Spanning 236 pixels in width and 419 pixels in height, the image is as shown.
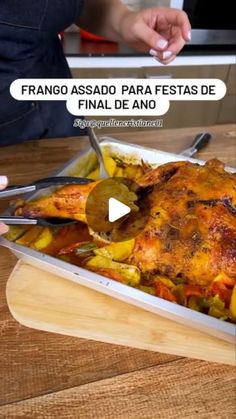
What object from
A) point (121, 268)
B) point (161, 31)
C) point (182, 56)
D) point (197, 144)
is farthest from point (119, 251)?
point (182, 56)

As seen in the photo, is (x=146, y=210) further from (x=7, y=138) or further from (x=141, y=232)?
(x=7, y=138)

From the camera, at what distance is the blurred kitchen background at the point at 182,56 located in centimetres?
200

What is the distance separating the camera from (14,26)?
1081 millimetres

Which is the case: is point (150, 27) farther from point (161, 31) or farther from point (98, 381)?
point (98, 381)

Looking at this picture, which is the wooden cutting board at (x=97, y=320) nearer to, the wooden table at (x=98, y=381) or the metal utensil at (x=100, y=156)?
the wooden table at (x=98, y=381)

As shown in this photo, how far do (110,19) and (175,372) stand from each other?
102cm

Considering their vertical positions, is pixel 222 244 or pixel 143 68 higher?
pixel 222 244

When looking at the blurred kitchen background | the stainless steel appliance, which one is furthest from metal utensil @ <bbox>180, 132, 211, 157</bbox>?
the stainless steel appliance

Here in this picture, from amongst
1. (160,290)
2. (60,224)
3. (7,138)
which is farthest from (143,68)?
(160,290)

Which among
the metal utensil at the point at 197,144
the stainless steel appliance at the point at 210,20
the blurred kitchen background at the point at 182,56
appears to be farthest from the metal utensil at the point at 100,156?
the stainless steel appliance at the point at 210,20

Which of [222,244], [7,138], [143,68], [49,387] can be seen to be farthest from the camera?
[143,68]

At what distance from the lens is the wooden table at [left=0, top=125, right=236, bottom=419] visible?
59cm

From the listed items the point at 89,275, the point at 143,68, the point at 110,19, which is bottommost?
the point at 143,68

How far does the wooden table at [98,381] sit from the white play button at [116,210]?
22 centimetres
